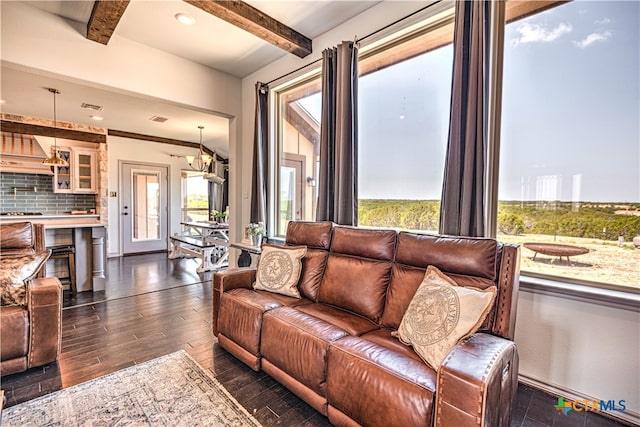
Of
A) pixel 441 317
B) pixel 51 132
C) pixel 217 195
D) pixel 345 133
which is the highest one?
pixel 51 132

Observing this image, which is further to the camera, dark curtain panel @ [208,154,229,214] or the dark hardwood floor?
dark curtain panel @ [208,154,229,214]

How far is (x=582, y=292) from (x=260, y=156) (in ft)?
10.9

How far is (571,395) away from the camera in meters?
1.84

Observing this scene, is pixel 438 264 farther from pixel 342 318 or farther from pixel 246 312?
pixel 246 312

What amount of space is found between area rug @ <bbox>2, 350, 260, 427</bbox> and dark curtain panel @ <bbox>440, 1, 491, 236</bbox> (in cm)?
179

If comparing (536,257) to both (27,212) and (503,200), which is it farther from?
(27,212)

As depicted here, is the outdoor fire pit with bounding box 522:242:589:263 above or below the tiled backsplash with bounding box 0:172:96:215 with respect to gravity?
below

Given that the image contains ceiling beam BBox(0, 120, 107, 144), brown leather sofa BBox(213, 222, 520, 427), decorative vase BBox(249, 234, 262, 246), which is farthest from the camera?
ceiling beam BBox(0, 120, 107, 144)

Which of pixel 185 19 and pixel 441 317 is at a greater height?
pixel 185 19

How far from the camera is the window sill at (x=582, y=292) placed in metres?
1.66

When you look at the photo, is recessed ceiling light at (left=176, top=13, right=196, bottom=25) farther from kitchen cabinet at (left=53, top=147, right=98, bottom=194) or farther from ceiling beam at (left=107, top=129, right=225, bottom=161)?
kitchen cabinet at (left=53, top=147, right=98, bottom=194)

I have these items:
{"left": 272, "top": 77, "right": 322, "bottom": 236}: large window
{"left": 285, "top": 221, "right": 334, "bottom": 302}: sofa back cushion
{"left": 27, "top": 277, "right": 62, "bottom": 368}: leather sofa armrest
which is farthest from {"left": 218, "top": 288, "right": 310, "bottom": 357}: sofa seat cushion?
{"left": 272, "top": 77, "right": 322, "bottom": 236}: large window

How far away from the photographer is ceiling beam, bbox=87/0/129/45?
2.41 m

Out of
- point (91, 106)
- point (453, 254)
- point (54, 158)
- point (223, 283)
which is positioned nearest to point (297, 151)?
point (223, 283)
